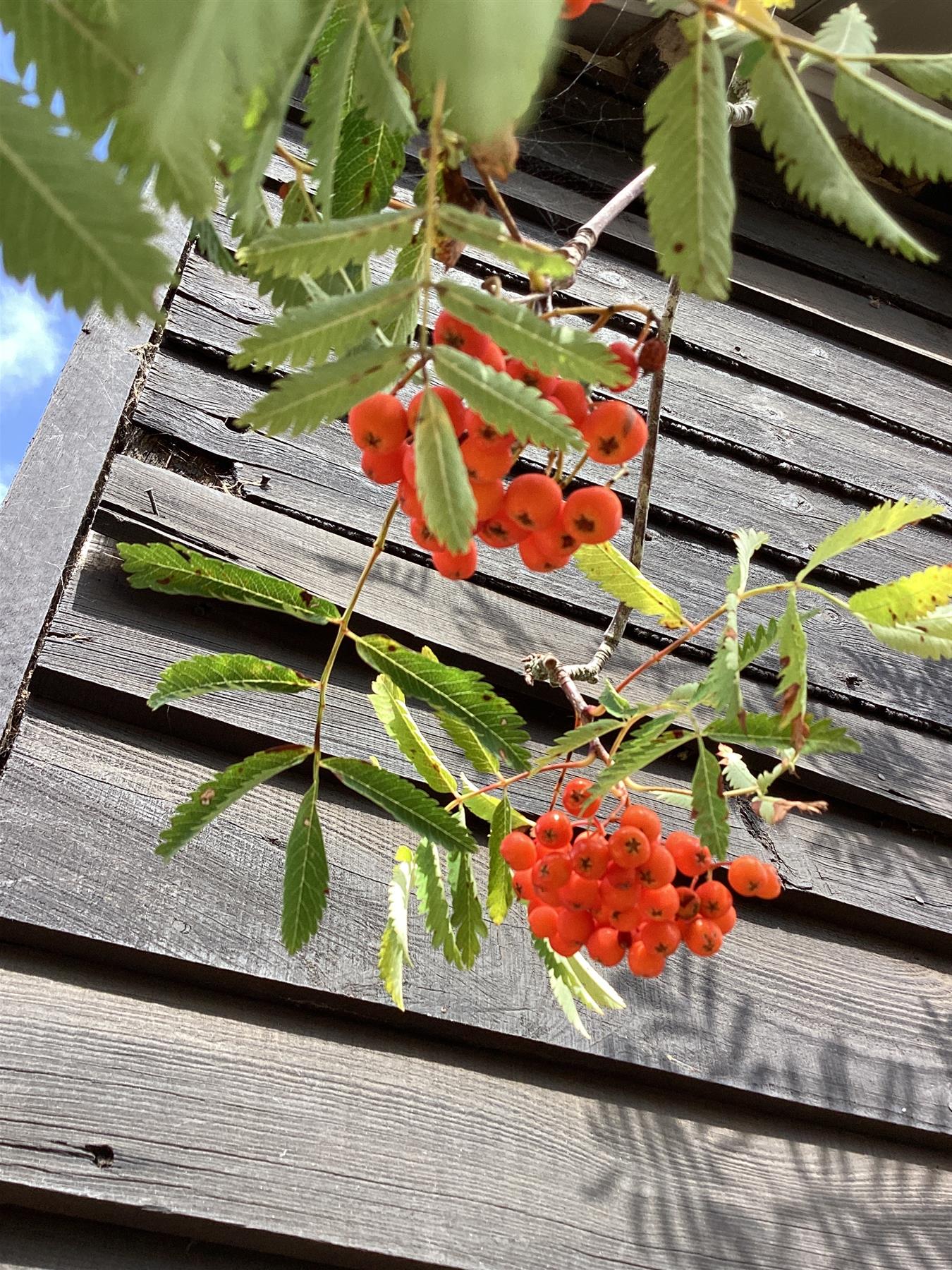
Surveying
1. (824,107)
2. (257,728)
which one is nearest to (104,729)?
(257,728)

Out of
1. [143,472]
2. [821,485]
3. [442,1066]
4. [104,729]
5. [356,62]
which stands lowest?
[442,1066]

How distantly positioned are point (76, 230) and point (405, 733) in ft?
1.99

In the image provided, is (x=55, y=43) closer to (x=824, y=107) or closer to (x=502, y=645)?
(x=502, y=645)

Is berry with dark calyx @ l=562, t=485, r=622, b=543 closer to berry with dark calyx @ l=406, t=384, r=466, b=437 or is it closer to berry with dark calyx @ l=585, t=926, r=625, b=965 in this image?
berry with dark calyx @ l=406, t=384, r=466, b=437

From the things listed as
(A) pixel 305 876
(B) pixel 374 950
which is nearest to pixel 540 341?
(A) pixel 305 876

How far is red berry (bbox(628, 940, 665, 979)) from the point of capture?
87cm

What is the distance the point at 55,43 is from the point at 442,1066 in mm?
1020

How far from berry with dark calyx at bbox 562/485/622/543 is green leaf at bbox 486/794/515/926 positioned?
0.99ft

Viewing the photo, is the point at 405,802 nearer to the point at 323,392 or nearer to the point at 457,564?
the point at 457,564

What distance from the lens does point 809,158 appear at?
15.2 inches

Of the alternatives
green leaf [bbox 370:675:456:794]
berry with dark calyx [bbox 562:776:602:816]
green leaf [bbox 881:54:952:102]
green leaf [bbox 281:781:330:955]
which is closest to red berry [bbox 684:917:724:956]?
berry with dark calyx [bbox 562:776:602:816]

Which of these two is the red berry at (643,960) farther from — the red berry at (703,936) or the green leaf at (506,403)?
the green leaf at (506,403)

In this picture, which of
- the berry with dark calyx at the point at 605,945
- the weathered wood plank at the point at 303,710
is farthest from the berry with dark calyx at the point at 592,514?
the weathered wood plank at the point at 303,710

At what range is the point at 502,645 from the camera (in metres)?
1.32
